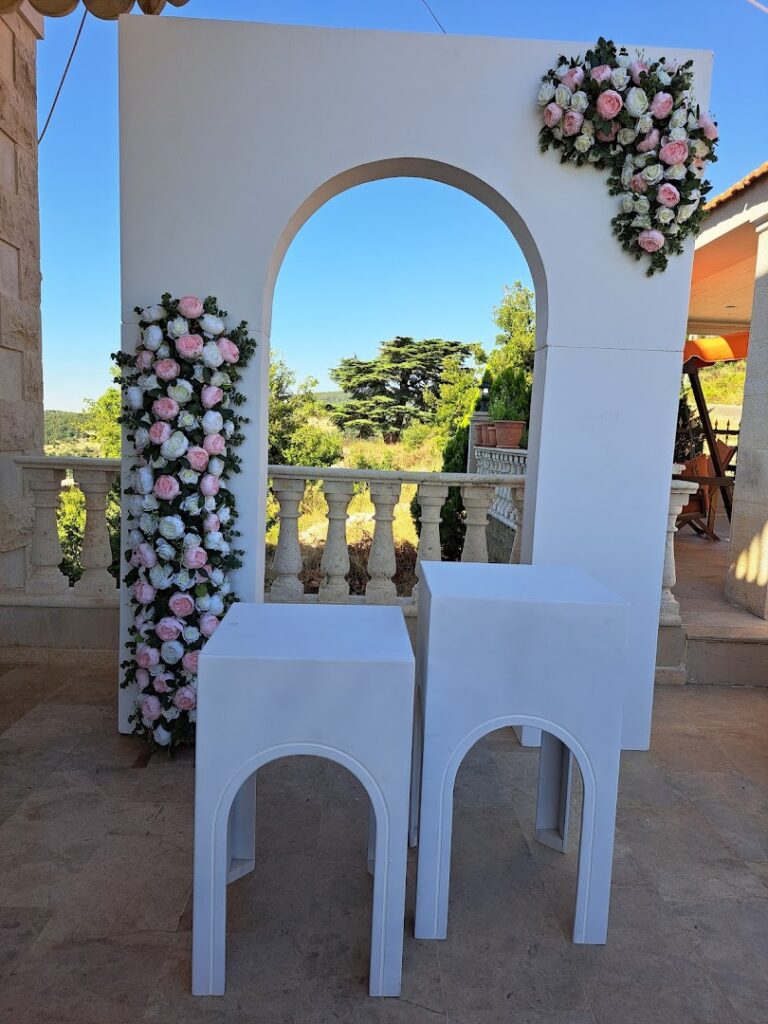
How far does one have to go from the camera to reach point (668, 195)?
2691mm

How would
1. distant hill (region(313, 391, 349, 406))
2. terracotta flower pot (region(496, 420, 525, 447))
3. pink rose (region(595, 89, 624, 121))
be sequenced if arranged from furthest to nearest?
distant hill (region(313, 391, 349, 406))
terracotta flower pot (region(496, 420, 525, 447))
pink rose (region(595, 89, 624, 121))

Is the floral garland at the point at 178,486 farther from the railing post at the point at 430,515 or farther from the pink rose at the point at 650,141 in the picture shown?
the pink rose at the point at 650,141

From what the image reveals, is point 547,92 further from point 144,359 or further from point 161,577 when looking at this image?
point 161,577

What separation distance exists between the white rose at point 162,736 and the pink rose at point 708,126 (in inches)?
126

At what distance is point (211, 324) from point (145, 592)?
108 centimetres

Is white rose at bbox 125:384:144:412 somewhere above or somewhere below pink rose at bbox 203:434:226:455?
above

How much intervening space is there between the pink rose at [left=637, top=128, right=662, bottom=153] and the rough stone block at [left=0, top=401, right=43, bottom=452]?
126 inches

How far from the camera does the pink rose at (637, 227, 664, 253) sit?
8.97ft

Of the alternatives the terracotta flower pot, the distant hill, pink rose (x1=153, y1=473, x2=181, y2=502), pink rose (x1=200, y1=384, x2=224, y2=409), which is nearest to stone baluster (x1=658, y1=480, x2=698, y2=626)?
pink rose (x1=200, y1=384, x2=224, y2=409)

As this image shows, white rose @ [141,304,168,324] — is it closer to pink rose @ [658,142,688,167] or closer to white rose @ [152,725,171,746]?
white rose @ [152,725,171,746]

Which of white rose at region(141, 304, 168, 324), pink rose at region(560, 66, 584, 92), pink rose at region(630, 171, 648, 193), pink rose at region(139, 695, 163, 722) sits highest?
pink rose at region(560, 66, 584, 92)

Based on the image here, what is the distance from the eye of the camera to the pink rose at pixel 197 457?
265 centimetres

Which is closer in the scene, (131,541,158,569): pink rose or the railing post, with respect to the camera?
(131,541,158,569): pink rose

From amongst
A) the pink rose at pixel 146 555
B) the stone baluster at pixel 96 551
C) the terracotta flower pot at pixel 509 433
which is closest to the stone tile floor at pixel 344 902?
the pink rose at pixel 146 555
